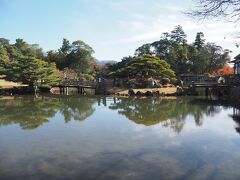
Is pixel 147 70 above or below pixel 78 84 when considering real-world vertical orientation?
above

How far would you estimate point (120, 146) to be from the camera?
947cm

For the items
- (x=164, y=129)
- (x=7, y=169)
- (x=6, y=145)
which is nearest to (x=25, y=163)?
(x=7, y=169)

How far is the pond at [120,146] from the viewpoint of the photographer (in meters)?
7.12

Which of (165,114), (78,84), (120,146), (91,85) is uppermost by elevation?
(78,84)

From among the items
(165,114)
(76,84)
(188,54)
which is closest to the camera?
(165,114)

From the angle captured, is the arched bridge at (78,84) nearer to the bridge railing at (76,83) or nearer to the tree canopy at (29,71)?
the bridge railing at (76,83)

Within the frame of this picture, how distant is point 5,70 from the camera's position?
93.4 ft

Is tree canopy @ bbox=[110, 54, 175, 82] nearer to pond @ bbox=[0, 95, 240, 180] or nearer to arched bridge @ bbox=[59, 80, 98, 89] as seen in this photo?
arched bridge @ bbox=[59, 80, 98, 89]

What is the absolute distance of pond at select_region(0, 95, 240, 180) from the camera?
712cm

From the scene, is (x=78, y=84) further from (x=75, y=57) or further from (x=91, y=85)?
(x=75, y=57)

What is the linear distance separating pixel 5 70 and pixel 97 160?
22.6 metres

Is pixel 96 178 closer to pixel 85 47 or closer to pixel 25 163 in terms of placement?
pixel 25 163

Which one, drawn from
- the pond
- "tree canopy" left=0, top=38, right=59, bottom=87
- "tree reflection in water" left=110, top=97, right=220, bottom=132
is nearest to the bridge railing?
"tree canopy" left=0, top=38, right=59, bottom=87

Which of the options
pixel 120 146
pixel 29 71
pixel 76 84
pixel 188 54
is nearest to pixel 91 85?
pixel 76 84
